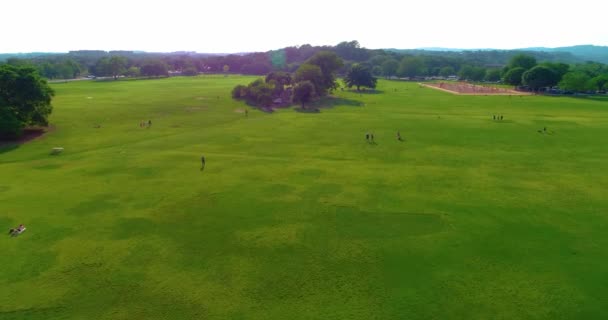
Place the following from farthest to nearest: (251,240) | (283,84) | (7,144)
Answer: (283,84) < (7,144) < (251,240)

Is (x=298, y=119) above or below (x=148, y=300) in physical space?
above

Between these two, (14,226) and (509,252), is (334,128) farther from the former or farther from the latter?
(14,226)

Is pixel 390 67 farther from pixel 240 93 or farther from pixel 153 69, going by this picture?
pixel 153 69

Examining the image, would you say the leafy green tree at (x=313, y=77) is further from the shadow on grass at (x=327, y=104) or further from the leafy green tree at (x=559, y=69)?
the leafy green tree at (x=559, y=69)

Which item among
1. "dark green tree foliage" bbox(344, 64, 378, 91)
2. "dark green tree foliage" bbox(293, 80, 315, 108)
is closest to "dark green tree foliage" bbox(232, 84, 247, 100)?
"dark green tree foliage" bbox(293, 80, 315, 108)

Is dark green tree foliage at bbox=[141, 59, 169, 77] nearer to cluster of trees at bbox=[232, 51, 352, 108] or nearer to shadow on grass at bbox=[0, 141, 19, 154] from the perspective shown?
cluster of trees at bbox=[232, 51, 352, 108]

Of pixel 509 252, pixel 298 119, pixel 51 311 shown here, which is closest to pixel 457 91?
pixel 298 119

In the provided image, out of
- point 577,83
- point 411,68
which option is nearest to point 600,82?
point 577,83

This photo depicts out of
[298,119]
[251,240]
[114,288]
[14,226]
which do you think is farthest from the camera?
[298,119]
